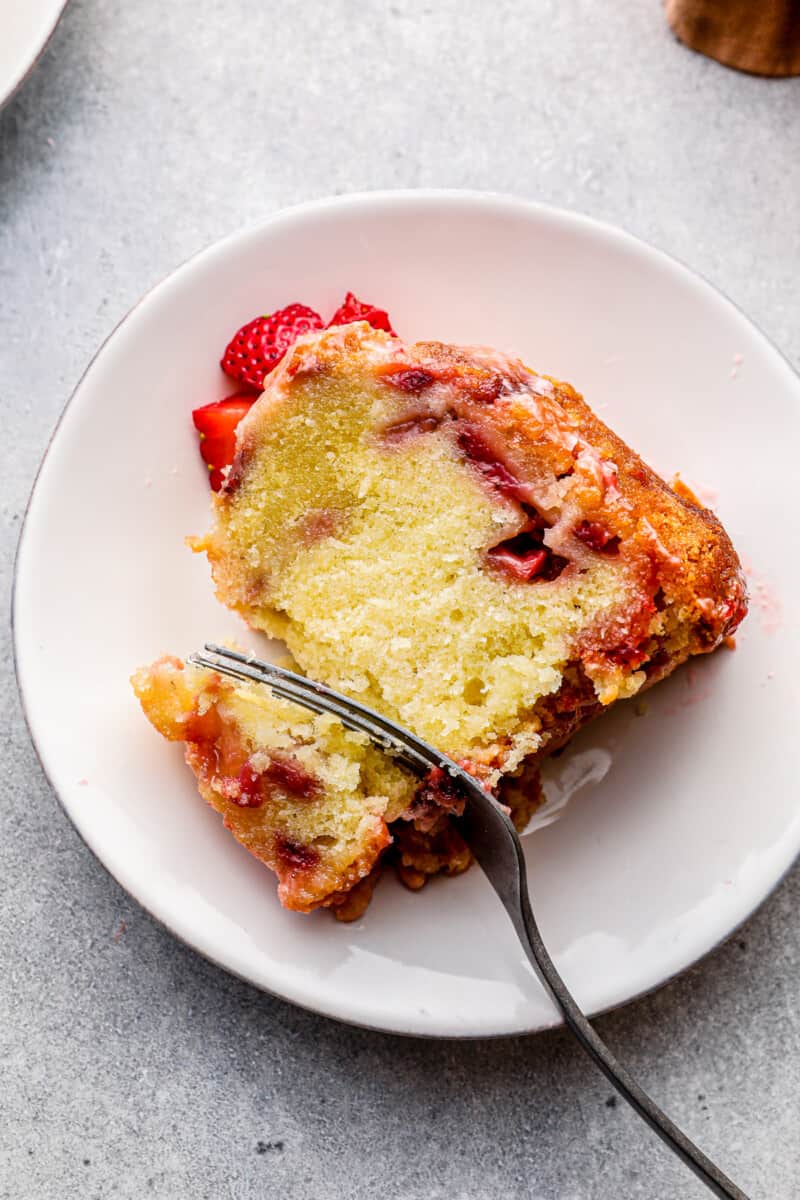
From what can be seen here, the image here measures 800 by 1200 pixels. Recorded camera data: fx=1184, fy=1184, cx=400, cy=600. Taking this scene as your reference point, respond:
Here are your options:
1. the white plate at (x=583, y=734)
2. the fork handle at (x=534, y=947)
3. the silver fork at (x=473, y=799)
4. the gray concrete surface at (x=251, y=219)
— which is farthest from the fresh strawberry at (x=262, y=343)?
the fork handle at (x=534, y=947)

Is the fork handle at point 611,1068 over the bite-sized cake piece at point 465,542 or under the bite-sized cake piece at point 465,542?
under

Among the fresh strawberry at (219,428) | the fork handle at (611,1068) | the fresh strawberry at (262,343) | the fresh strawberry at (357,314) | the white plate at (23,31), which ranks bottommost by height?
the fork handle at (611,1068)

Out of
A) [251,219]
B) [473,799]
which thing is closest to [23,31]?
[251,219]

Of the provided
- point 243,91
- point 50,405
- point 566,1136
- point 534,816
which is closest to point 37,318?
point 50,405

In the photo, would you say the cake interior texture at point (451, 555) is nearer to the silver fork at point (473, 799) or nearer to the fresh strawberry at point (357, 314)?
the silver fork at point (473, 799)

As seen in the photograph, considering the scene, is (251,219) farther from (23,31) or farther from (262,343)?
(23,31)
